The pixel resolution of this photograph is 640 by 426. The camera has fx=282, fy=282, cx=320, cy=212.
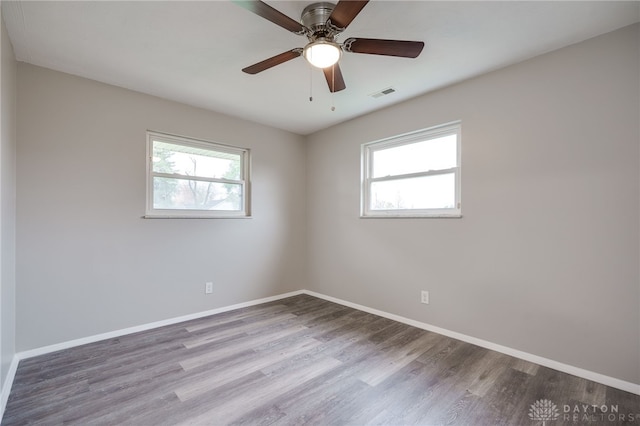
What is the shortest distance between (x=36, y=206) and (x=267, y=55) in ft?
7.74

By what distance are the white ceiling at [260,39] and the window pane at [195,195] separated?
0.99 metres

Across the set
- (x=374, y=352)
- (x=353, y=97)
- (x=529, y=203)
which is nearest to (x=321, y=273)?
(x=374, y=352)

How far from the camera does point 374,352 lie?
249cm

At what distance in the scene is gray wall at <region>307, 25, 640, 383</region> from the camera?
1957 millimetres

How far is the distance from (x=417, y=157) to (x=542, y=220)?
1.34m

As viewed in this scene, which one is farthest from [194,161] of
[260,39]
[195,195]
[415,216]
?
[415,216]

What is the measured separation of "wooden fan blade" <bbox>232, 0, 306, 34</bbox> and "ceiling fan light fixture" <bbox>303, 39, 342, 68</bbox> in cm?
10

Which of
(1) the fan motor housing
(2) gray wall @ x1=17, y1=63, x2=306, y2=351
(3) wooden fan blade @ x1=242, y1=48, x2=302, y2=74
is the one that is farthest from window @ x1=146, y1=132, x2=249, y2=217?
(1) the fan motor housing

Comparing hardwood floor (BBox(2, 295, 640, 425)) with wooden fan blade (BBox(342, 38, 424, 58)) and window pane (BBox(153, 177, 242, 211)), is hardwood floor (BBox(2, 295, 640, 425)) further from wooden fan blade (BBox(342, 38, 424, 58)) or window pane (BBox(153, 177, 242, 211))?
wooden fan blade (BBox(342, 38, 424, 58))

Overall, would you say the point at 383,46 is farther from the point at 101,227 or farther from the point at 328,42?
the point at 101,227

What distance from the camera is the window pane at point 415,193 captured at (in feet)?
9.58

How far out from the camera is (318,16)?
5.78 ft

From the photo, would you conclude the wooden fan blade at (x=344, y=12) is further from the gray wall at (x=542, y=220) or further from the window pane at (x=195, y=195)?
the window pane at (x=195, y=195)

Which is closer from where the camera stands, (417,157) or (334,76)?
(334,76)
